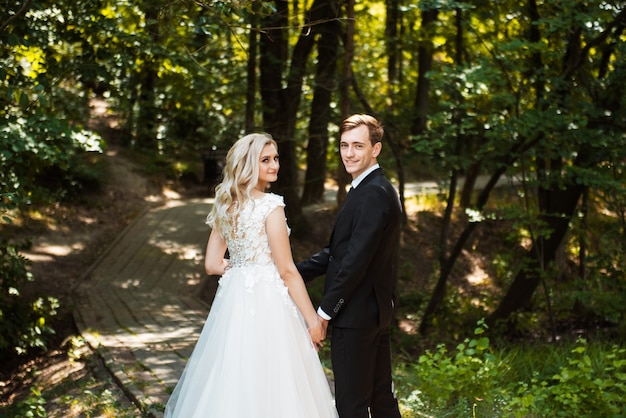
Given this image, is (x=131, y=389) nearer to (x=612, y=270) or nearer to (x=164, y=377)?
(x=164, y=377)

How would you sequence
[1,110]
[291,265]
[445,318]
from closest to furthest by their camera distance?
[291,265]
[1,110]
[445,318]

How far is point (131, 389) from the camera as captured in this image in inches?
279

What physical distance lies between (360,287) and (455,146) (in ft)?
30.2

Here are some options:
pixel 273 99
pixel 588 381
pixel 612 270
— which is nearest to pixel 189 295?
pixel 273 99

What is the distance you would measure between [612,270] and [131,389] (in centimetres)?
690

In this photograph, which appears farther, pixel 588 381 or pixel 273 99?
pixel 273 99

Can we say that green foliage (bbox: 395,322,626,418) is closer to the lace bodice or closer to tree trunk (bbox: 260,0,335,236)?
the lace bodice

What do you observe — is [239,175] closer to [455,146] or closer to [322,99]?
[455,146]

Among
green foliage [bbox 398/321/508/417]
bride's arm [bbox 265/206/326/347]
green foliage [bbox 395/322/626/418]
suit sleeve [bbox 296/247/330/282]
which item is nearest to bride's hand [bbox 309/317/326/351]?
bride's arm [bbox 265/206/326/347]

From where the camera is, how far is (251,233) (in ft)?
15.3

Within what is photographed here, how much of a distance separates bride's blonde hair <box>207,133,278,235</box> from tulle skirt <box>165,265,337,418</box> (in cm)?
42

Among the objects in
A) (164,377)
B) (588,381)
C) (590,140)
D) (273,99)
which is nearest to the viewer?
(588,381)

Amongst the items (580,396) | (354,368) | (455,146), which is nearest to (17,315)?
(354,368)

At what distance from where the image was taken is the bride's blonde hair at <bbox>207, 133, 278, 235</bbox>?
4.54 meters
